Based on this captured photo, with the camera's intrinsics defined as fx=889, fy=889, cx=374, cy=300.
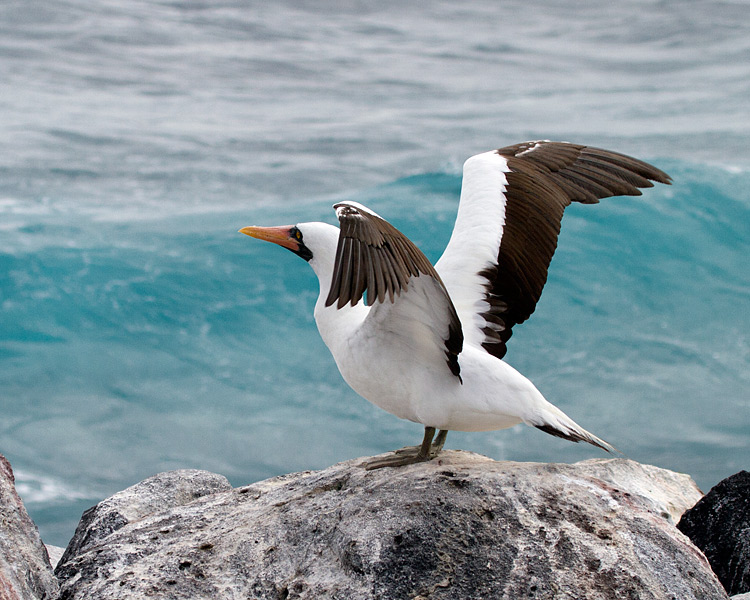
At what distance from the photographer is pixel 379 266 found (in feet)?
13.4

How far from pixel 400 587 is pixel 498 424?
49.6 inches

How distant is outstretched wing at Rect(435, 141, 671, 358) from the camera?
574 cm

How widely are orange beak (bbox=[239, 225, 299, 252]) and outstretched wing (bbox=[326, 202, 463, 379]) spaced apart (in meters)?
0.92

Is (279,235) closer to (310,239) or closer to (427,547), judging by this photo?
(310,239)

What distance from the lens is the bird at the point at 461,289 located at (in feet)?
14.0

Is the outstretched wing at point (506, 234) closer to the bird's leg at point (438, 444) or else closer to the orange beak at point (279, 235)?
→ the bird's leg at point (438, 444)

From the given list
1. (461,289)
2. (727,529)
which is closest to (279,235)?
(461,289)

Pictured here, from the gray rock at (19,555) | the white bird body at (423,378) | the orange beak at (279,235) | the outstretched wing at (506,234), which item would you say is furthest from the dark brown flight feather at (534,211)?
the gray rock at (19,555)

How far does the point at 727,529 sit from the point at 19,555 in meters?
4.93

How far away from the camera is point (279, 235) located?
5613 mm

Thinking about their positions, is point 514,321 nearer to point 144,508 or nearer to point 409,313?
point 409,313

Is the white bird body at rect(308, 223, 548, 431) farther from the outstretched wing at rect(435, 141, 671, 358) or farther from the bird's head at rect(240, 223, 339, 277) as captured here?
the outstretched wing at rect(435, 141, 671, 358)

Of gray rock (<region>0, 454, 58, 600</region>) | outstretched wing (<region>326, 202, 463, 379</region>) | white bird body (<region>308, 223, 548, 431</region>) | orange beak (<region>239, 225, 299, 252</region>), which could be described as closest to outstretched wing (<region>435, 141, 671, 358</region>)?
white bird body (<region>308, 223, 548, 431</region>)

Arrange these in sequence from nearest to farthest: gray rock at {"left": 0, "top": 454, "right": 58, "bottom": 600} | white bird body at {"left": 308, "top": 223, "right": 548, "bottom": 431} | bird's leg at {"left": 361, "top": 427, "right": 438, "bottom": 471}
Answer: gray rock at {"left": 0, "top": 454, "right": 58, "bottom": 600}
white bird body at {"left": 308, "top": 223, "right": 548, "bottom": 431}
bird's leg at {"left": 361, "top": 427, "right": 438, "bottom": 471}
